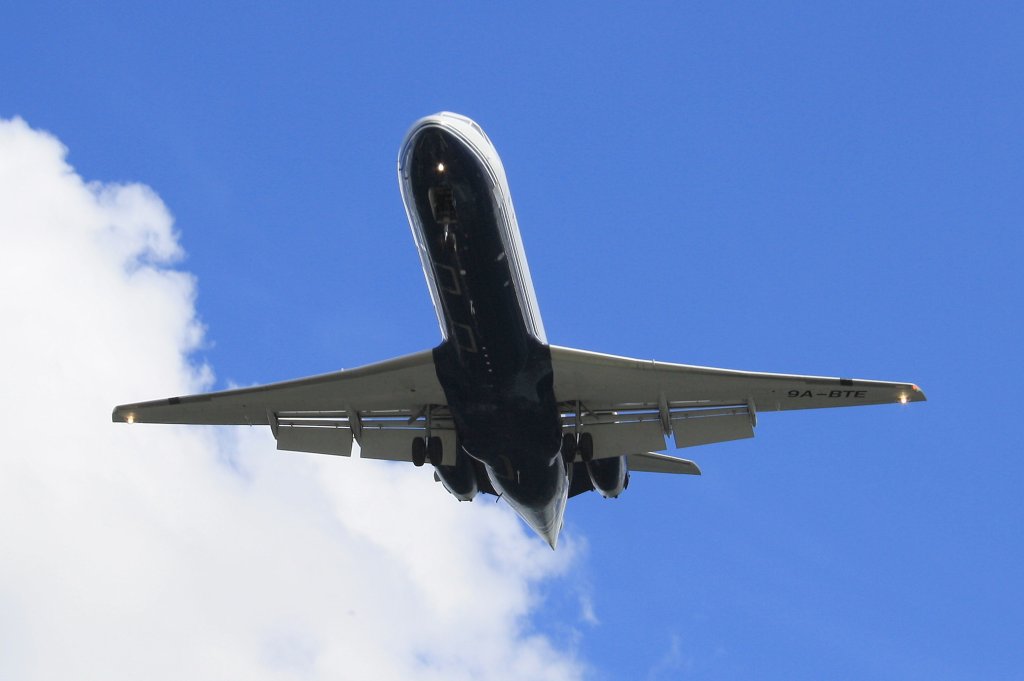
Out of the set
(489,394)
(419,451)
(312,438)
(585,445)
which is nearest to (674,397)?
(585,445)

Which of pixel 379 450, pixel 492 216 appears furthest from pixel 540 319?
pixel 379 450

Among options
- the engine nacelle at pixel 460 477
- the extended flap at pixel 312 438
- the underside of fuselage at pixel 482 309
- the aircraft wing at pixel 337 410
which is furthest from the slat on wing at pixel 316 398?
the engine nacelle at pixel 460 477

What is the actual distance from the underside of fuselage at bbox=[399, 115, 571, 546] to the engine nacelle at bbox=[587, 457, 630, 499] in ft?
4.57

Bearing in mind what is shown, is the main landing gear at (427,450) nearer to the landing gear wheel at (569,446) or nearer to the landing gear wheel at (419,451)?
the landing gear wheel at (419,451)

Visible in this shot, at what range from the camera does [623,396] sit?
26.2 metres

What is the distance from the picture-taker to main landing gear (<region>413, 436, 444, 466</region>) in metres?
26.9

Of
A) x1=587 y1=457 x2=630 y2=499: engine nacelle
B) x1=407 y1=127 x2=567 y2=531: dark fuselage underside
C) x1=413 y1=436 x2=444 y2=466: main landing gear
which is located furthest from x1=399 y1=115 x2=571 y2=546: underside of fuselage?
x1=587 y1=457 x2=630 y2=499: engine nacelle

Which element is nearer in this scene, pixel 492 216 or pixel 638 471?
pixel 492 216

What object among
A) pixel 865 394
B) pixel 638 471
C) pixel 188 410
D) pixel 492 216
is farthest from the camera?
pixel 638 471

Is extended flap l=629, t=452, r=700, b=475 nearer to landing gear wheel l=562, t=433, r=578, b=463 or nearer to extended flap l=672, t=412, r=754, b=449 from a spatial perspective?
extended flap l=672, t=412, r=754, b=449

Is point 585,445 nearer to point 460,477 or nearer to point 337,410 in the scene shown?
point 460,477

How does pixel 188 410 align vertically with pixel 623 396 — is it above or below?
below

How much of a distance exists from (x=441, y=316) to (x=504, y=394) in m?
2.00

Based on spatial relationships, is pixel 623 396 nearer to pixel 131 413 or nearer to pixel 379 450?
pixel 379 450
